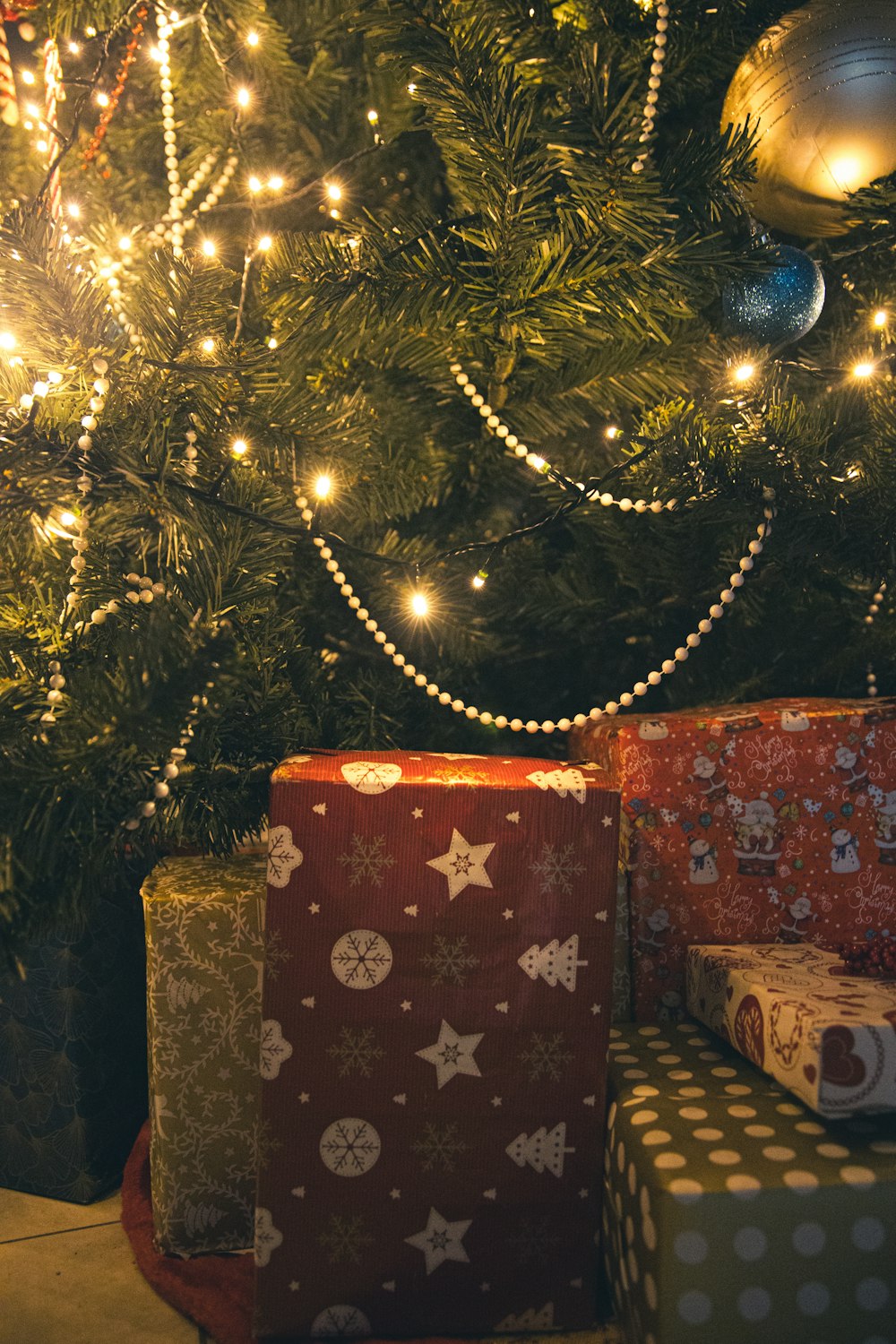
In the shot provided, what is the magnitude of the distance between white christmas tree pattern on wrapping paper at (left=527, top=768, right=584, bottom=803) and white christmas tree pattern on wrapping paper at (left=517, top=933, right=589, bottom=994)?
0.32 ft

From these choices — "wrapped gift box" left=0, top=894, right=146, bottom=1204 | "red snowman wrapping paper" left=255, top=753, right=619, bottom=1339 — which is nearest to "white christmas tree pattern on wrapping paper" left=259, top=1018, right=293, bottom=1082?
"red snowman wrapping paper" left=255, top=753, right=619, bottom=1339

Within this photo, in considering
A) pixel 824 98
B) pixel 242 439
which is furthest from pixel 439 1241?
pixel 824 98

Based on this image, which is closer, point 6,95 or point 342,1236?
point 342,1236

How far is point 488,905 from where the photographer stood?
1.97ft

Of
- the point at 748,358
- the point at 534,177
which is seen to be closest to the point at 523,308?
the point at 534,177

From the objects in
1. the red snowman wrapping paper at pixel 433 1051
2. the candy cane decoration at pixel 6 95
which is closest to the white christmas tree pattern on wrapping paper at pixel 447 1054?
the red snowman wrapping paper at pixel 433 1051

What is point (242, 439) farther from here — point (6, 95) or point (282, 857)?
point (6, 95)

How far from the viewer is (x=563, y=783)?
607 millimetres

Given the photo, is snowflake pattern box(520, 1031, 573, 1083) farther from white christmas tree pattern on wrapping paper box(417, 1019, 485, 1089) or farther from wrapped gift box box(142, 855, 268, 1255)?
wrapped gift box box(142, 855, 268, 1255)

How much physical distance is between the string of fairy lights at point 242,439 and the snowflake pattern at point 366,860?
129 mm

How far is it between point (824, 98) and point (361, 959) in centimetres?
68

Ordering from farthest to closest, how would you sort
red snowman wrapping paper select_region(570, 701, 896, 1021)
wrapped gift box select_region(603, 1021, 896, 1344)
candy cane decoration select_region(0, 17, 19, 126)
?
candy cane decoration select_region(0, 17, 19, 126) < red snowman wrapping paper select_region(570, 701, 896, 1021) < wrapped gift box select_region(603, 1021, 896, 1344)

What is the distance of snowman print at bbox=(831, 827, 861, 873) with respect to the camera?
0.74m

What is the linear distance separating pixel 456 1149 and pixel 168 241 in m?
0.82
